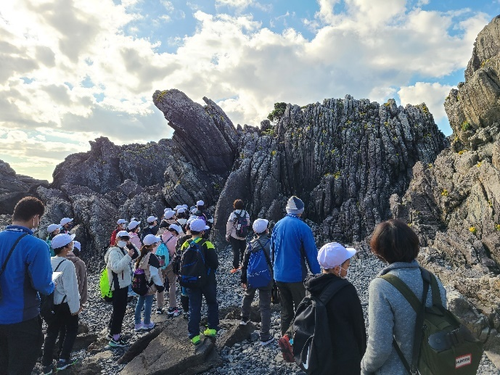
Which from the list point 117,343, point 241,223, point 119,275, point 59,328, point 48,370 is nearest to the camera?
point 48,370

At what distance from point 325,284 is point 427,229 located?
1974 centimetres

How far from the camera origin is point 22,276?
659cm

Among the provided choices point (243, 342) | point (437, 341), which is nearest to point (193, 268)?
point (243, 342)

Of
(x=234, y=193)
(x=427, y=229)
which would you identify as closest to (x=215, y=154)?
(x=234, y=193)

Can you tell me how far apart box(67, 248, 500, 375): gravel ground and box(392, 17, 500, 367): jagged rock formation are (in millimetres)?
3871

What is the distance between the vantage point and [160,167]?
5816 cm

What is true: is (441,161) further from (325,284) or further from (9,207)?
(9,207)

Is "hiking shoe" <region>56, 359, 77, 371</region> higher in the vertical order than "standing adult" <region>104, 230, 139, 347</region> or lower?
lower

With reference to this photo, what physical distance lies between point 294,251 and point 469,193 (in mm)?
16679

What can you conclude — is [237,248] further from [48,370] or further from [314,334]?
[314,334]

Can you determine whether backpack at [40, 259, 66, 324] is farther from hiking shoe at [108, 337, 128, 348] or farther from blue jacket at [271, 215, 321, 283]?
blue jacket at [271, 215, 321, 283]

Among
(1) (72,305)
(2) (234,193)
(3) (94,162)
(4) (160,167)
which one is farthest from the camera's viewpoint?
(4) (160,167)

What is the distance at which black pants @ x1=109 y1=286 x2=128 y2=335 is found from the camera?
1138 cm

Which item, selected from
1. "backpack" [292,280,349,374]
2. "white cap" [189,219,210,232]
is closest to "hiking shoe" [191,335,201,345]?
"white cap" [189,219,210,232]
